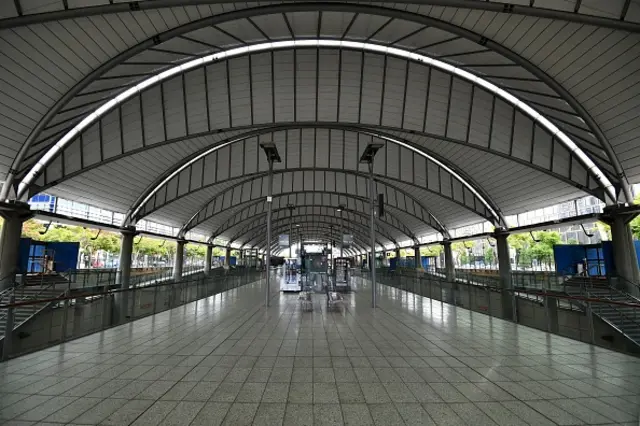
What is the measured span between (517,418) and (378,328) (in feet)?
20.7

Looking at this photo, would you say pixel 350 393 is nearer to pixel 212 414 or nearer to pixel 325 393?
pixel 325 393

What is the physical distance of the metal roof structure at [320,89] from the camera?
1393 centimetres

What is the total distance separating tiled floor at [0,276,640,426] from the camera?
432 centimetres

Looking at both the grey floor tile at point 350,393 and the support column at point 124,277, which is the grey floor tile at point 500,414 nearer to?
the grey floor tile at point 350,393

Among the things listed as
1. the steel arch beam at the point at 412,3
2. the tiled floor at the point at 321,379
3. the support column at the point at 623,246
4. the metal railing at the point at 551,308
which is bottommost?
the tiled floor at the point at 321,379

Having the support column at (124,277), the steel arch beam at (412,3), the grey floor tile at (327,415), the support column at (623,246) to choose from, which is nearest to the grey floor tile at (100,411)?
the grey floor tile at (327,415)

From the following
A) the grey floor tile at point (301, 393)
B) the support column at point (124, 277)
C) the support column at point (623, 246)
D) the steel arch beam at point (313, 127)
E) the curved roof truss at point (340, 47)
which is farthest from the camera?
the steel arch beam at point (313, 127)

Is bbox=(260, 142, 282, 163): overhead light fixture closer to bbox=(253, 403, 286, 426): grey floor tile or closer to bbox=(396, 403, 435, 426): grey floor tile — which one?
bbox=(253, 403, 286, 426): grey floor tile

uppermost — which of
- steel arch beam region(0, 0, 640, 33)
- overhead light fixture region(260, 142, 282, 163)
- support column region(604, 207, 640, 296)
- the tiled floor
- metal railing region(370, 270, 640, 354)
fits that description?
steel arch beam region(0, 0, 640, 33)

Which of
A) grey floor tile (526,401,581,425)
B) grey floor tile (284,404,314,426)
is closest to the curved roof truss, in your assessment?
grey floor tile (526,401,581,425)

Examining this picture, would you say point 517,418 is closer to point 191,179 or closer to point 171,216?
point 191,179

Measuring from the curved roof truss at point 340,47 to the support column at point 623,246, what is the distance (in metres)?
1.24

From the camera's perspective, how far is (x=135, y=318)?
1127 cm

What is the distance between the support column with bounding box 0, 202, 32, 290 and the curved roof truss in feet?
3.79
